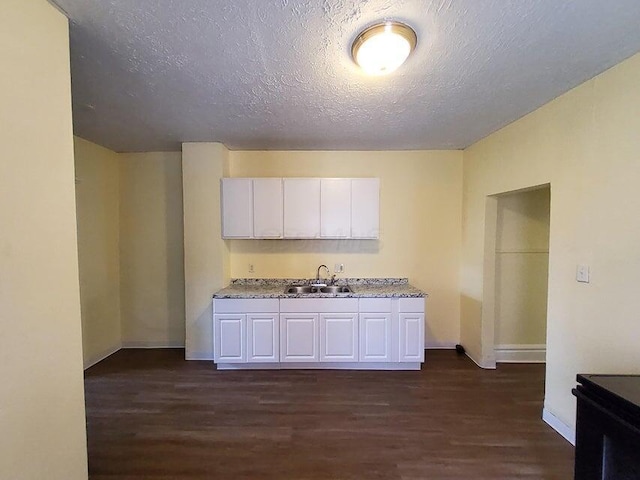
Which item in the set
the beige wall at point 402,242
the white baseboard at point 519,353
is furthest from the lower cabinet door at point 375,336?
the white baseboard at point 519,353

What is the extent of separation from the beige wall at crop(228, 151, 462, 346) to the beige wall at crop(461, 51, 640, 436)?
1.18 metres

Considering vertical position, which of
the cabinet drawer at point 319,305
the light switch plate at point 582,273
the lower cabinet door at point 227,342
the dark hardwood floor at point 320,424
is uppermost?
the light switch plate at point 582,273

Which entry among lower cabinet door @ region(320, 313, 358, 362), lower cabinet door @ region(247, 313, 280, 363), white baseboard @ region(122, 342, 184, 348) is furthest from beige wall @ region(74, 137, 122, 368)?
lower cabinet door @ region(320, 313, 358, 362)

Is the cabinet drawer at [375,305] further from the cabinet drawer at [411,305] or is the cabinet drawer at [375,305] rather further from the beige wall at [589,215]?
the beige wall at [589,215]

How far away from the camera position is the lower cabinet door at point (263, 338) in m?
3.38

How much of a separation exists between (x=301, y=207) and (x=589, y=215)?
2628 millimetres

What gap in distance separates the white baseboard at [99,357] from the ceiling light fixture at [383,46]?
13.8ft

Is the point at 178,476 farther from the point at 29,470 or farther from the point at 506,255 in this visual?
the point at 506,255

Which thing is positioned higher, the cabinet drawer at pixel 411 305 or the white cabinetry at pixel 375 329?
the cabinet drawer at pixel 411 305

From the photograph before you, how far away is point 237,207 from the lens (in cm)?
366

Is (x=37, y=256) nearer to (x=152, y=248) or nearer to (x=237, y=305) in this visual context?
(x=237, y=305)

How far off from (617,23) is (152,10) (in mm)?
2235

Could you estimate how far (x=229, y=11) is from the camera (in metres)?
1.42

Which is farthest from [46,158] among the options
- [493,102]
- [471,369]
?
[471,369]
